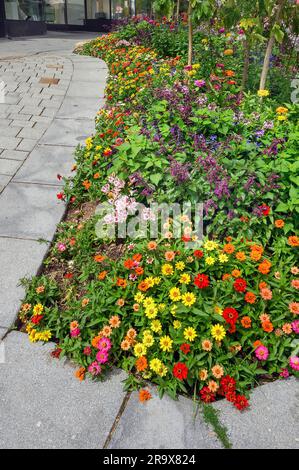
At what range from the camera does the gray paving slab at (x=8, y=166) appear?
4680 millimetres

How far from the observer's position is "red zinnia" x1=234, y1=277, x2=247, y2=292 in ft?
8.51

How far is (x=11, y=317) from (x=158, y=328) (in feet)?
3.56

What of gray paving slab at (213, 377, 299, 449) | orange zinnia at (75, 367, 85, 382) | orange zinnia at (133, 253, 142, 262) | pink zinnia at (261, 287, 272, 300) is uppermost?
orange zinnia at (133, 253, 142, 262)

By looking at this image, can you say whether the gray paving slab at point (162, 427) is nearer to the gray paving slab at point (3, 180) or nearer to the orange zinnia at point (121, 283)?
the orange zinnia at point (121, 283)

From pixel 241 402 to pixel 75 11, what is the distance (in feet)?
82.4

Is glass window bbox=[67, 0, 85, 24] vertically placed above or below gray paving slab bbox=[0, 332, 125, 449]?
above

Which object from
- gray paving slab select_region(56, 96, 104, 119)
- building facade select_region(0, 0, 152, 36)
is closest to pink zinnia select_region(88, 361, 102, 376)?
gray paving slab select_region(56, 96, 104, 119)

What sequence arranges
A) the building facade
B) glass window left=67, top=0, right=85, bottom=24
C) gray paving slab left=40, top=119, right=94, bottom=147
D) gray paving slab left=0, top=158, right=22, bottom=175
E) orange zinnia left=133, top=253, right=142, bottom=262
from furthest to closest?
glass window left=67, top=0, right=85, bottom=24 → the building facade → gray paving slab left=40, top=119, right=94, bottom=147 → gray paving slab left=0, top=158, right=22, bottom=175 → orange zinnia left=133, top=253, right=142, bottom=262

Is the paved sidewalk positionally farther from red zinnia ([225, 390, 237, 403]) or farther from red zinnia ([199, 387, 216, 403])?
red zinnia ([225, 390, 237, 403])

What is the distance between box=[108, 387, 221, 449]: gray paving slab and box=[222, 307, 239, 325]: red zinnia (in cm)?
52

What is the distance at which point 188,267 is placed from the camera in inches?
111

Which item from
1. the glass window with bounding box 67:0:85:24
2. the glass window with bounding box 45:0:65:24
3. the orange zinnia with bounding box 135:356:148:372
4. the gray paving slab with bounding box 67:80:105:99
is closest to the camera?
the orange zinnia with bounding box 135:356:148:372

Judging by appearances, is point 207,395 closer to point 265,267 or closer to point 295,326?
point 295,326
